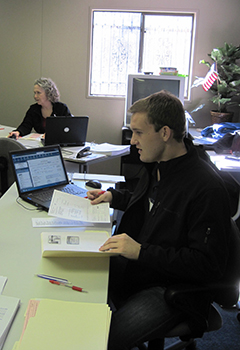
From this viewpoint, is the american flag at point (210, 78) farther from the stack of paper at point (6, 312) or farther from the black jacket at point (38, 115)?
the stack of paper at point (6, 312)

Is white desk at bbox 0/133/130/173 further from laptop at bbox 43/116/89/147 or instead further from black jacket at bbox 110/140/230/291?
black jacket at bbox 110/140/230/291

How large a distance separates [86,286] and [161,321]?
310mm

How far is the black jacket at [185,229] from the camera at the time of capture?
1209 millimetres

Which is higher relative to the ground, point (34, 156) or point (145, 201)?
point (34, 156)

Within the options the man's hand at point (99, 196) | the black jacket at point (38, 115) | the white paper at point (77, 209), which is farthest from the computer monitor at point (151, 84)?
the white paper at point (77, 209)

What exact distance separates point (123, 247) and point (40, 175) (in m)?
0.87

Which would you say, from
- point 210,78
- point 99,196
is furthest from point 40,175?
point 210,78

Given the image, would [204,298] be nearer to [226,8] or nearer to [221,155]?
[221,155]

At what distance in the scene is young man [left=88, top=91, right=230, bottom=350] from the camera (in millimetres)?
1212

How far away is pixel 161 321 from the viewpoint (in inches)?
48.6

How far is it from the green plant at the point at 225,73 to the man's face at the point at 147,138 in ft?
10.1

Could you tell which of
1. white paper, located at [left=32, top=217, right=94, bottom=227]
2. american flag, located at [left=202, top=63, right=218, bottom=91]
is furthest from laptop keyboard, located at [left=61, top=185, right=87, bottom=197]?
american flag, located at [left=202, top=63, right=218, bottom=91]

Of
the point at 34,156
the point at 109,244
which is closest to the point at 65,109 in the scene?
the point at 34,156

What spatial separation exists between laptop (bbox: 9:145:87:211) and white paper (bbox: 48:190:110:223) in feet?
0.52
